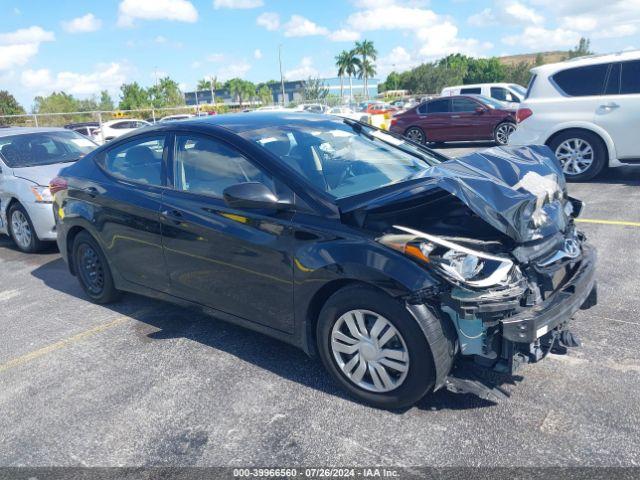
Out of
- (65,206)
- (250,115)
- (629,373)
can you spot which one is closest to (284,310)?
(250,115)

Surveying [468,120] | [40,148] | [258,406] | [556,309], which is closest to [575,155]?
[468,120]

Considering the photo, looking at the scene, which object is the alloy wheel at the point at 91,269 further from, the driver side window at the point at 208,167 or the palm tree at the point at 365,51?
the palm tree at the point at 365,51

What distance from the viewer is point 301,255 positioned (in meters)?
3.21

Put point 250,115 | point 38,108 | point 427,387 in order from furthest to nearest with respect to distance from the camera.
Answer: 1. point 38,108
2. point 250,115
3. point 427,387

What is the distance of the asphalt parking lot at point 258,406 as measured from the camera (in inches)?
108

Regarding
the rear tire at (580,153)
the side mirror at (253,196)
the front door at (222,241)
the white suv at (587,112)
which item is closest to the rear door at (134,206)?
the front door at (222,241)

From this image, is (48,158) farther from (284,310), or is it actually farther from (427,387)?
(427,387)

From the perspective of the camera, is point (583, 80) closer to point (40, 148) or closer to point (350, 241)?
point (350, 241)

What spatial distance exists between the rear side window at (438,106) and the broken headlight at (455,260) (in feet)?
44.0

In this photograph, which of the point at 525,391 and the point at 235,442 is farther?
the point at 525,391

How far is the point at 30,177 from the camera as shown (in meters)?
6.87

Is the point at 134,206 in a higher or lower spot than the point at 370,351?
higher

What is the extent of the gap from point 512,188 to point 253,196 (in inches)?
59.1

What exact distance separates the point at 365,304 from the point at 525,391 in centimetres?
111
